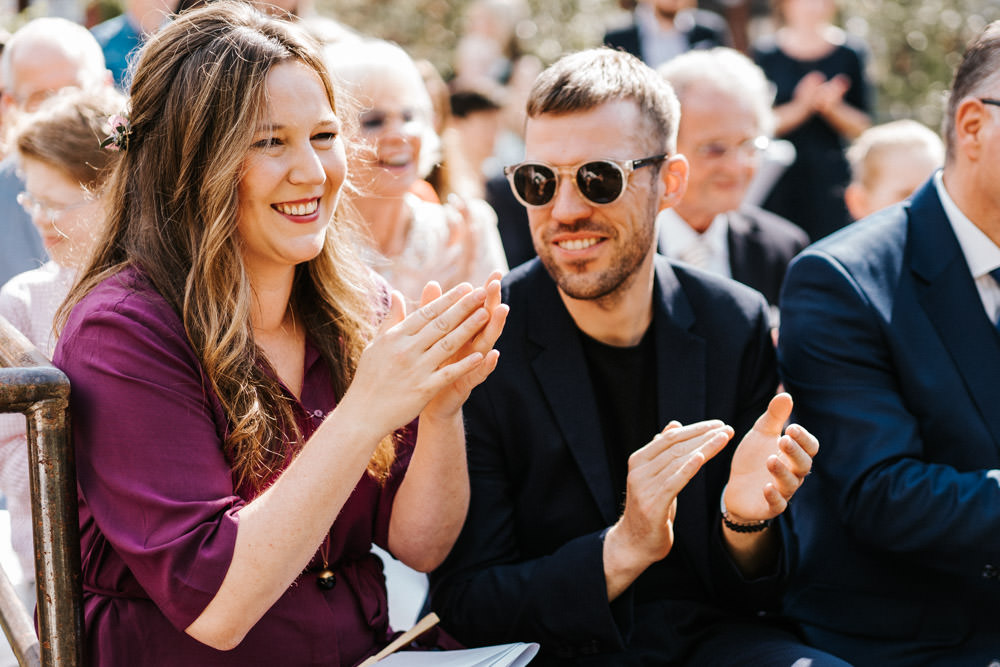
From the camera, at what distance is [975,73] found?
→ 283 centimetres

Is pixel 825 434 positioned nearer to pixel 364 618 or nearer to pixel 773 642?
pixel 773 642

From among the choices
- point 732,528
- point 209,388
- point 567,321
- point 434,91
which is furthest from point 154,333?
point 434,91

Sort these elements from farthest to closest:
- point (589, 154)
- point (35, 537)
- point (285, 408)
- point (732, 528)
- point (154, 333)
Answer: point (589, 154) < point (732, 528) < point (285, 408) < point (154, 333) < point (35, 537)

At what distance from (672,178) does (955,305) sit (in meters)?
0.81

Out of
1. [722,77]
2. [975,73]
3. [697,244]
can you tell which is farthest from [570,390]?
[722,77]

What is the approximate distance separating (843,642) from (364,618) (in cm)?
124

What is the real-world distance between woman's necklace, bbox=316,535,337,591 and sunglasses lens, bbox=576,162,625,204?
109 cm

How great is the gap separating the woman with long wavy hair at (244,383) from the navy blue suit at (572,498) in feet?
0.62

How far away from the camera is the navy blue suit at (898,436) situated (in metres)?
2.52

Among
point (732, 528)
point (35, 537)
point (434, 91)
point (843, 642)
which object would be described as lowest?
point (843, 642)

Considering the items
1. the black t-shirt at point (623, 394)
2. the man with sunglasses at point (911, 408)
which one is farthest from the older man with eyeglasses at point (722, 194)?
the black t-shirt at point (623, 394)

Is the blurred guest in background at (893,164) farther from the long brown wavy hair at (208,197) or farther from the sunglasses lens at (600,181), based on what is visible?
the long brown wavy hair at (208,197)

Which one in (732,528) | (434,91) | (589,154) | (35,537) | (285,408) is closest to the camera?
(35,537)

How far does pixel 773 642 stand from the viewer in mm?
2578
